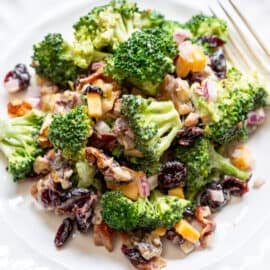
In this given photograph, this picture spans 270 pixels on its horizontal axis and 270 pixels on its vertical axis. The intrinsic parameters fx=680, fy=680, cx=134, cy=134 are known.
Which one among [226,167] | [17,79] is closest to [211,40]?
[226,167]

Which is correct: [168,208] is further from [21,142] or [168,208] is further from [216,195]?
[21,142]

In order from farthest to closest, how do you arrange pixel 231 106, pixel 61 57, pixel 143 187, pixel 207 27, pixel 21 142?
pixel 207 27, pixel 61 57, pixel 21 142, pixel 231 106, pixel 143 187

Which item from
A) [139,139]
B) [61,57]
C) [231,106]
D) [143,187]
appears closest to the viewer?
[139,139]

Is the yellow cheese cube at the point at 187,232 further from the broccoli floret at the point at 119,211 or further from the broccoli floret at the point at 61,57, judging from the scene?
the broccoli floret at the point at 61,57

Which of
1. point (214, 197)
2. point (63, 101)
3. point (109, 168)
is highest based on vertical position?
point (63, 101)

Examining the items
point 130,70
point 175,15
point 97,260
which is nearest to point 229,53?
point 175,15

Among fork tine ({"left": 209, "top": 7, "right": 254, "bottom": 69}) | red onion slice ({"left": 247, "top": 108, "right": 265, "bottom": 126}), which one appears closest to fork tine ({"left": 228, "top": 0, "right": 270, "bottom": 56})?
fork tine ({"left": 209, "top": 7, "right": 254, "bottom": 69})

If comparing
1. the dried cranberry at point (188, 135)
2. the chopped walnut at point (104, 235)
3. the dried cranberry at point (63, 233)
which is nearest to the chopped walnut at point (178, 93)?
the dried cranberry at point (188, 135)
